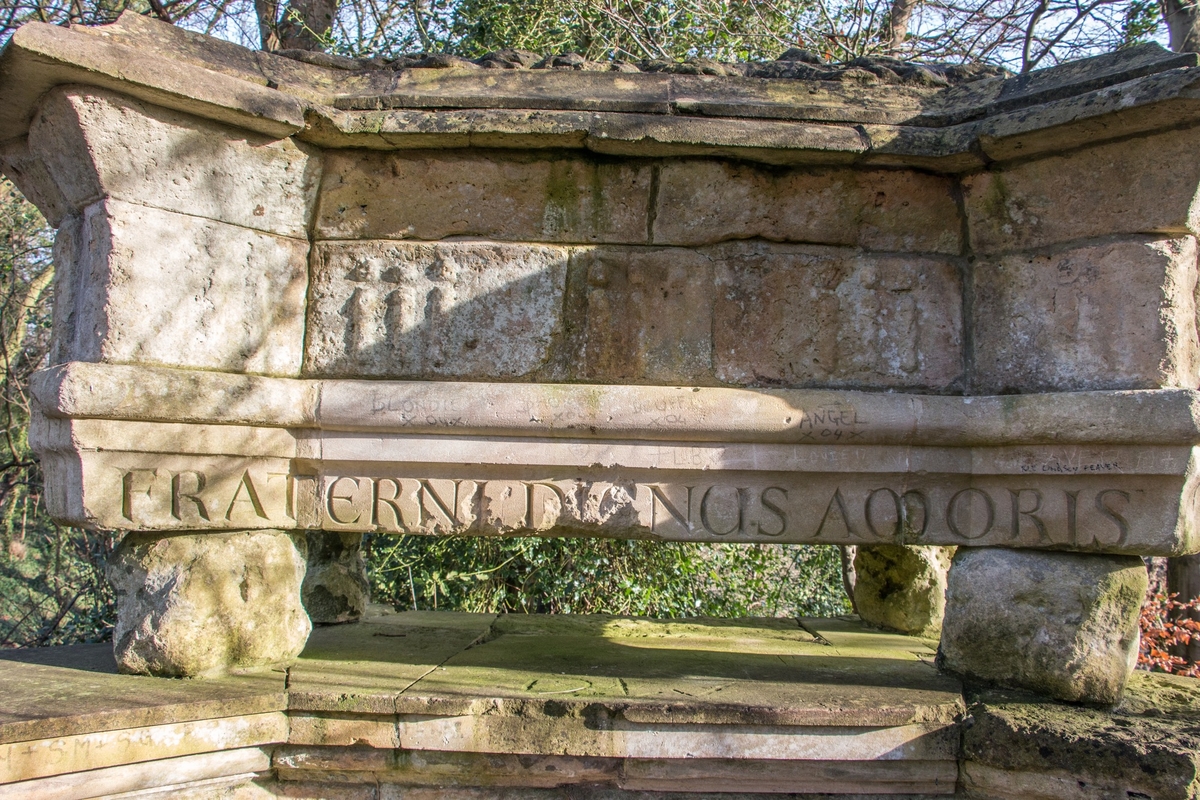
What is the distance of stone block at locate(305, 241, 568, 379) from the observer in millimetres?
2445

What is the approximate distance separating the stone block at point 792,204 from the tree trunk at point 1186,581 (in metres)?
3.51

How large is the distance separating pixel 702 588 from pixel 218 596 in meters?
3.84

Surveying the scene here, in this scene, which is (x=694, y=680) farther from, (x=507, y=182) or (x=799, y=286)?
(x=507, y=182)

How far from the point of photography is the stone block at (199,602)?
88.5 inches

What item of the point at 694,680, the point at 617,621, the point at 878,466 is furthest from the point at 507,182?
the point at 617,621

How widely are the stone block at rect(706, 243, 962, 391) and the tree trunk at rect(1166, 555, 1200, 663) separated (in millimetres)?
3356

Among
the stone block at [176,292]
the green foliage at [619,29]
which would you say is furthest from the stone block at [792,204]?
the green foliage at [619,29]

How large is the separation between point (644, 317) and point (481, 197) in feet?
2.04

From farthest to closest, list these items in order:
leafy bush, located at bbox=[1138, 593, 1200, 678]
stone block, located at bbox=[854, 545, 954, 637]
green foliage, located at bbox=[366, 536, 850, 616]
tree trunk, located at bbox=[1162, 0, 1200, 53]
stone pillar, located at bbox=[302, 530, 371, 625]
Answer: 1. green foliage, located at bbox=[366, 536, 850, 616]
2. tree trunk, located at bbox=[1162, 0, 1200, 53]
3. leafy bush, located at bbox=[1138, 593, 1200, 678]
4. stone block, located at bbox=[854, 545, 954, 637]
5. stone pillar, located at bbox=[302, 530, 371, 625]

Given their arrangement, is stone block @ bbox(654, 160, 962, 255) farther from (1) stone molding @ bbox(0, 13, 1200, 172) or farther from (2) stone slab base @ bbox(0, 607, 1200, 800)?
(2) stone slab base @ bbox(0, 607, 1200, 800)

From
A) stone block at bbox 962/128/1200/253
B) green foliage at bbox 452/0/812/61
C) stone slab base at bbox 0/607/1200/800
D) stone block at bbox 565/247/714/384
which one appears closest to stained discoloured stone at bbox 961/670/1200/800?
stone slab base at bbox 0/607/1200/800

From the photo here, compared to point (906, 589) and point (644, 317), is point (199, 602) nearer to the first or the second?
point (644, 317)

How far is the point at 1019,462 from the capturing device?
2.33 metres

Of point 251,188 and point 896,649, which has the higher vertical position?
point 251,188
